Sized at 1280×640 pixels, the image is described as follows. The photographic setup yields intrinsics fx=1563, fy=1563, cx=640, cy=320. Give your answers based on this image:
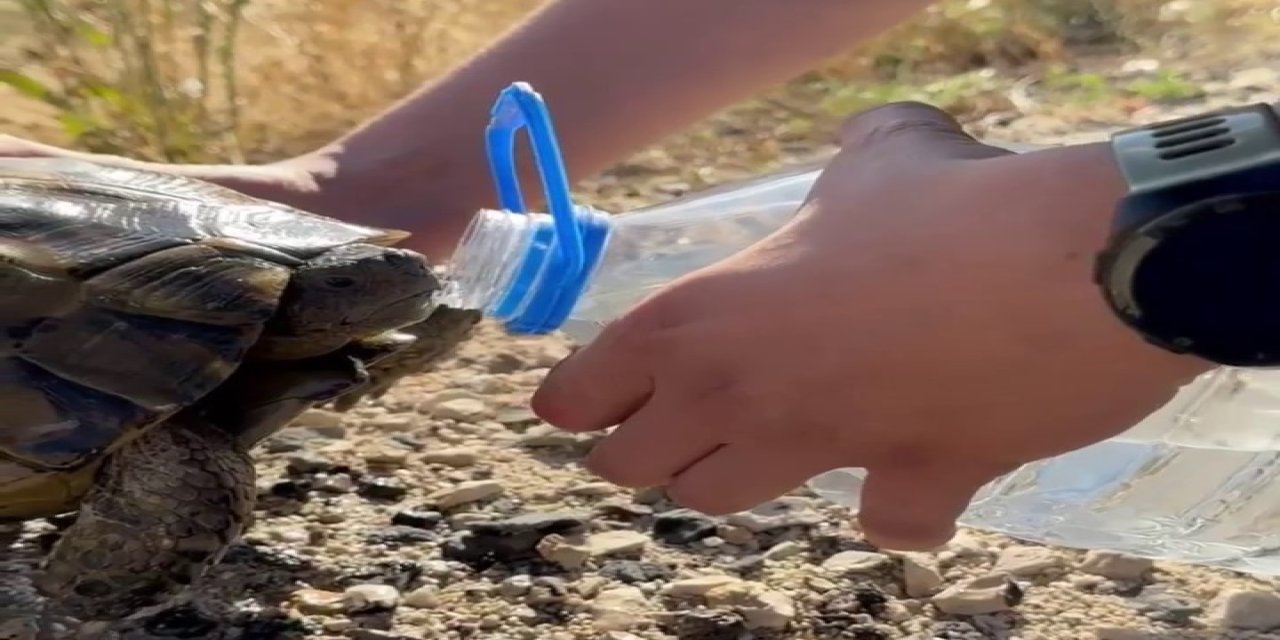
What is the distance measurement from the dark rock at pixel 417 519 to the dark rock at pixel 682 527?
0.74ft

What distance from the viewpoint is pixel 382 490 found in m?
1.69

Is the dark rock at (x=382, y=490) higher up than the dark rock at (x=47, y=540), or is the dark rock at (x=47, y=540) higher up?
the dark rock at (x=382, y=490)

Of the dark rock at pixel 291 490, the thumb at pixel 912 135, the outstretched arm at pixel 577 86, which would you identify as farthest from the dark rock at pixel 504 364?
the thumb at pixel 912 135

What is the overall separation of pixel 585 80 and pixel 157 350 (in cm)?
67

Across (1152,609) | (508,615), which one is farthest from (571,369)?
(1152,609)

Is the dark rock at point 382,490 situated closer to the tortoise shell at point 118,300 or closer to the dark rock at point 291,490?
the dark rock at point 291,490

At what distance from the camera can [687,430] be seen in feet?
3.34

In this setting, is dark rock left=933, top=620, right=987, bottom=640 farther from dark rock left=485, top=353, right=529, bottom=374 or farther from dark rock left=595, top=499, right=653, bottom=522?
dark rock left=485, top=353, right=529, bottom=374

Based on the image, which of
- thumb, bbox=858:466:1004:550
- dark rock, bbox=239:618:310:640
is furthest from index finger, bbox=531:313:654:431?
dark rock, bbox=239:618:310:640

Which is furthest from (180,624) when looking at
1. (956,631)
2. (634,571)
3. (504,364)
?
(504,364)

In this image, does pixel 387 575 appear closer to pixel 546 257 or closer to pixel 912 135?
pixel 546 257

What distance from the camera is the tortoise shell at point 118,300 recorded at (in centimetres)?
122

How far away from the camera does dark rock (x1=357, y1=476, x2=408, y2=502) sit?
1686mm

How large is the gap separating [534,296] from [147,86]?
1.85 meters
